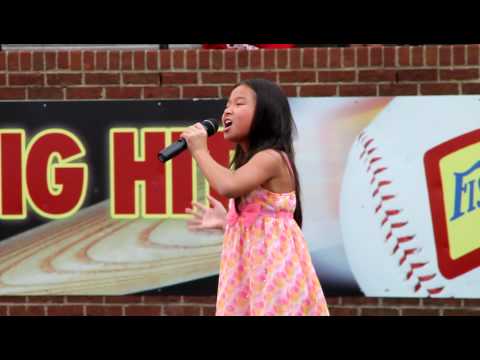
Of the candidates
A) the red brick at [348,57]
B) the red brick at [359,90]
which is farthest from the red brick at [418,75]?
the red brick at [348,57]

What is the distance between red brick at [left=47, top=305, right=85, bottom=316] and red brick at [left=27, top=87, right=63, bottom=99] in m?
1.61

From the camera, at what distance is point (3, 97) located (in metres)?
7.34

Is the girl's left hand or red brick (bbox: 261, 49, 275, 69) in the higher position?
red brick (bbox: 261, 49, 275, 69)

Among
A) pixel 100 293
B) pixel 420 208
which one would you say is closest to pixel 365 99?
pixel 420 208

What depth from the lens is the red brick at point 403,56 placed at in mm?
7109

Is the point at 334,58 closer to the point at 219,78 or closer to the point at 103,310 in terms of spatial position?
the point at 219,78

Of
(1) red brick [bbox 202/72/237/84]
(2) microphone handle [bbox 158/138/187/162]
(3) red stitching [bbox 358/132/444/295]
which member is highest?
(1) red brick [bbox 202/72/237/84]

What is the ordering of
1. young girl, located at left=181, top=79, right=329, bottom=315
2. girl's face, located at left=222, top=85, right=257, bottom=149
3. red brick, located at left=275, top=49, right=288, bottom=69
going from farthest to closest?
red brick, located at left=275, top=49, right=288, bottom=69 < girl's face, located at left=222, top=85, right=257, bottom=149 < young girl, located at left=181, top=79, right=329, bottom=315

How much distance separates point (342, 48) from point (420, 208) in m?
1.33

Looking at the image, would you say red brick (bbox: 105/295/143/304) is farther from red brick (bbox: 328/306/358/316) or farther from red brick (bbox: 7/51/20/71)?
red brick (bbox: 7/51/20/71)

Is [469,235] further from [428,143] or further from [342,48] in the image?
[342,48]

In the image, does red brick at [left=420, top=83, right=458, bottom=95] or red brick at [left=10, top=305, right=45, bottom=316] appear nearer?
red brick at [left=420, top=83, right=458, bottom=95]

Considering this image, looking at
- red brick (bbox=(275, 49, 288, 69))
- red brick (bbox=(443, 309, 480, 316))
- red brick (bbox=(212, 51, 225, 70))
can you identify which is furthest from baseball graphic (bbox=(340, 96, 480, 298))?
red brick (bbox=(212, 51, 225, 70))

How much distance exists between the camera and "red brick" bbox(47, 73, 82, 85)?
24.0ft
